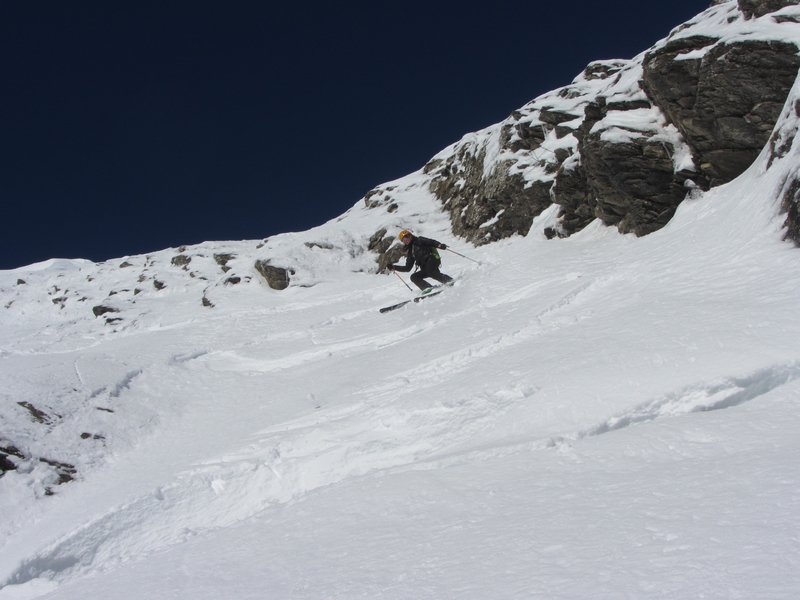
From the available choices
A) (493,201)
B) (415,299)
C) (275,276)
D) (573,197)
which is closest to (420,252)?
(415,299)

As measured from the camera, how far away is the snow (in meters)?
3.04

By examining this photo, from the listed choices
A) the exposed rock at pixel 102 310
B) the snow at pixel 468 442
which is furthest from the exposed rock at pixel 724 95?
the exposed rock at pixel 102 310

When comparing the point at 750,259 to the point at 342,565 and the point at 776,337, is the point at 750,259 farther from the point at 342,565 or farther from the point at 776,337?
the point at 342,565

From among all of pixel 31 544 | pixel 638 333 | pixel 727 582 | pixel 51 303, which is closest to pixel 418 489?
pixel 727 582

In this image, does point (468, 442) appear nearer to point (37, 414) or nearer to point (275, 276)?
point (37, 414)

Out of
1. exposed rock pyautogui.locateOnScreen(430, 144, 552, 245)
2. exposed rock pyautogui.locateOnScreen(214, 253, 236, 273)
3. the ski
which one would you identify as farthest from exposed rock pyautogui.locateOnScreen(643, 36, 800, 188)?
exposed rock pyautogui.locateOnScreen(214, 253, 236, 273)

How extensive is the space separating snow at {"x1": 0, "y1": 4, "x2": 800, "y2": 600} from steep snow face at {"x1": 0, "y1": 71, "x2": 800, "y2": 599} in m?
0.03

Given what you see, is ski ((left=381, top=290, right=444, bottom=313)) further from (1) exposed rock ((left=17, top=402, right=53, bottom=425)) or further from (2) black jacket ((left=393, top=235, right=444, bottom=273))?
(1) exposed rock ((left=17, top=402, right=53, bottom=425))

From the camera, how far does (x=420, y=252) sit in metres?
15.1

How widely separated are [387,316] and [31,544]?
30.8 feet

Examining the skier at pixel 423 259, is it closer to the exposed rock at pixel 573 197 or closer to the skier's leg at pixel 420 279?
the skier's leg at pixel 420 279

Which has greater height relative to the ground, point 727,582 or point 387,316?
point 727,582

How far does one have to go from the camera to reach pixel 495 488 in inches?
165

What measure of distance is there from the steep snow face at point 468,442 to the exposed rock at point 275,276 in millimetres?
10483
